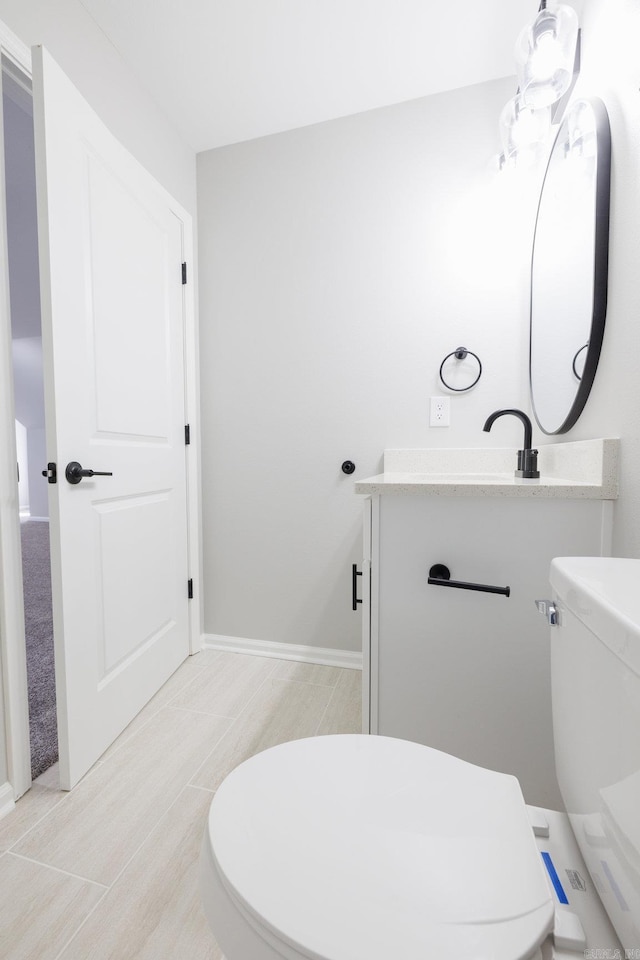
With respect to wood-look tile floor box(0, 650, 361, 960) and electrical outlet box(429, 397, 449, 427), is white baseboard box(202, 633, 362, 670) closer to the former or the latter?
wood-look tile floor box(0, 650, 361, 960)

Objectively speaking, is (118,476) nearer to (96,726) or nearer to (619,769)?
(96,726)

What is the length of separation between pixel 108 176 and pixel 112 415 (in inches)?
29.6

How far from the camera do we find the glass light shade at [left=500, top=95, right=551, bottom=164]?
128 cm

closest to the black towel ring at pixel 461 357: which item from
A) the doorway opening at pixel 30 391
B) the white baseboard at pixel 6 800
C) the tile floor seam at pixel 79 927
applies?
the doorway opening at pixel 30 391

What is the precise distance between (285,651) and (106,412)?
4.16ft

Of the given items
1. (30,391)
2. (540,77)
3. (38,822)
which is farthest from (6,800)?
(30,391)

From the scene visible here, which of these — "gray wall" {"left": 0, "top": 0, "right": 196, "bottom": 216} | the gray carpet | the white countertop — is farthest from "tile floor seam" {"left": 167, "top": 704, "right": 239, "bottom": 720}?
"gray wall" {"left": 0, "top": 0, "right": 196, "bottom": 216}

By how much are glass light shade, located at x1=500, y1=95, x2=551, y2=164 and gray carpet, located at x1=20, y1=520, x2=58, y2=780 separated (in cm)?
242

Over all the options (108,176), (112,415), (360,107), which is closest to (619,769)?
(112,415)

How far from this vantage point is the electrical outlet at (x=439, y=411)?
1646 mm

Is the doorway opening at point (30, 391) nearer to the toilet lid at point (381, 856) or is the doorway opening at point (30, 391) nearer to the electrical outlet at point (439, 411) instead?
the toilet lid at point (381, 856)

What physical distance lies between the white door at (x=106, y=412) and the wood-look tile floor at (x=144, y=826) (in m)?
0.10

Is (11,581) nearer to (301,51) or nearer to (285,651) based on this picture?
(285,651)

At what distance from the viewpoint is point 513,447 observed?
1580 millimetres
